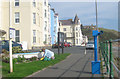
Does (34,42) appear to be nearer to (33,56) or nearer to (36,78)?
(33,56)

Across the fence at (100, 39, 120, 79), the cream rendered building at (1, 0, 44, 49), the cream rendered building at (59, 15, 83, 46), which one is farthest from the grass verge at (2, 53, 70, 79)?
the cream rendered building at (59, 15, 83, 46)

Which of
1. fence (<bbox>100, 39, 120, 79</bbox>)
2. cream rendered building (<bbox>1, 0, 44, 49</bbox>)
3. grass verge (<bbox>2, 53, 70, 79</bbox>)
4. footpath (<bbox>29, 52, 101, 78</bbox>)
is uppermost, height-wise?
cream rendered building (<bbox>1, 0, 44, 49</bbox>)

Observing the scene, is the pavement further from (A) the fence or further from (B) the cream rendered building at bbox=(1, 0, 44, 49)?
(B) the cream rendered building at bbox=(1, 0, 44, 49)

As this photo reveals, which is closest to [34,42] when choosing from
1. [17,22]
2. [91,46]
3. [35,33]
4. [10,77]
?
[35,33]

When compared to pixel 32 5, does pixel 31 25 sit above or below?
below

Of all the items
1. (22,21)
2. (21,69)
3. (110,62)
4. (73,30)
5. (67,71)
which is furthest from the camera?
(73,30)

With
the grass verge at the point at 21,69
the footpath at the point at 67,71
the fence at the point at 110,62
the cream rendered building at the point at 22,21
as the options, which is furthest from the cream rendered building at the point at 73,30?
the fence at the point at 110,62

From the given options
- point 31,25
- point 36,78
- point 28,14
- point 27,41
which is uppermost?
point 28,14

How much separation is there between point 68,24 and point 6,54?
62.7m

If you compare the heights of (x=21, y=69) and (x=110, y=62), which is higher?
(x=110, y=62)

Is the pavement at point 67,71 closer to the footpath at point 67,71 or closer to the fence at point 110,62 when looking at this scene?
the footpath at point 67,71

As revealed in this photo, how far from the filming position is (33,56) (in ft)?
40.8

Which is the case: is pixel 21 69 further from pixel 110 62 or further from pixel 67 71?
pixel 110 62

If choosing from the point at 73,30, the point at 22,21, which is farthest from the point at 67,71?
the point at 73,30
